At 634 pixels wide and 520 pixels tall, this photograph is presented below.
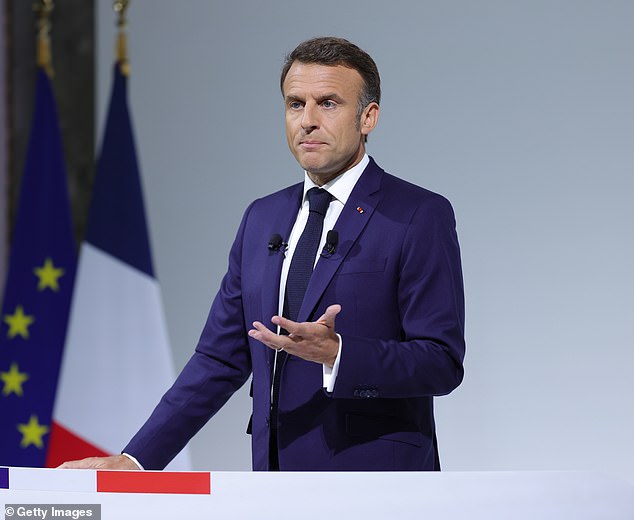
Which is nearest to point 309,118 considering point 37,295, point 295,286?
point 295,286

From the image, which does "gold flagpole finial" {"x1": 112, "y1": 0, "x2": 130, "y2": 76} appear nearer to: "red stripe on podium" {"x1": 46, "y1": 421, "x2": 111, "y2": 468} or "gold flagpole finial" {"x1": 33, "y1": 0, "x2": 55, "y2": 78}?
"gold flagpole finial" {"x1": 33, "y1": 0, "x2": 55, "y2": 78}

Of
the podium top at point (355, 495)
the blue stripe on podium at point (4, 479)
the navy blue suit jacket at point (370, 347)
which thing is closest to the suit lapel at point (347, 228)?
the navy blue suit jacket at point (370, 347)

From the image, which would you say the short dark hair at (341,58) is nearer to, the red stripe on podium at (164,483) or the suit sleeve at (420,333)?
the suit sleeve at (420,333)

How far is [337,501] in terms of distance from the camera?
134 centimetres

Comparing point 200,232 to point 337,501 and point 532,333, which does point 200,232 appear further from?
point 337,501

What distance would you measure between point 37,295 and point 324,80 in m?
2.66

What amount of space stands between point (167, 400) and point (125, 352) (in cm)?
215

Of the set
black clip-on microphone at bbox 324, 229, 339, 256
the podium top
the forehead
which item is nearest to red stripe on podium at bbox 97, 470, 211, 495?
the podium top

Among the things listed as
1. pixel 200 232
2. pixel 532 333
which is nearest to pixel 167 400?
pixel 532 333

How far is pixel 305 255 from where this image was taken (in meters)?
1.75

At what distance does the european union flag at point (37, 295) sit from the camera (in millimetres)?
4008

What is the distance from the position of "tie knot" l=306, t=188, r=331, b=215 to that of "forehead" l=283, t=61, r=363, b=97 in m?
0.19

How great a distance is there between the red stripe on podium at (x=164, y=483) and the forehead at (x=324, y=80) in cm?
71

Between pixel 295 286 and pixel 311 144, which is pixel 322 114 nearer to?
pixel 311 144
